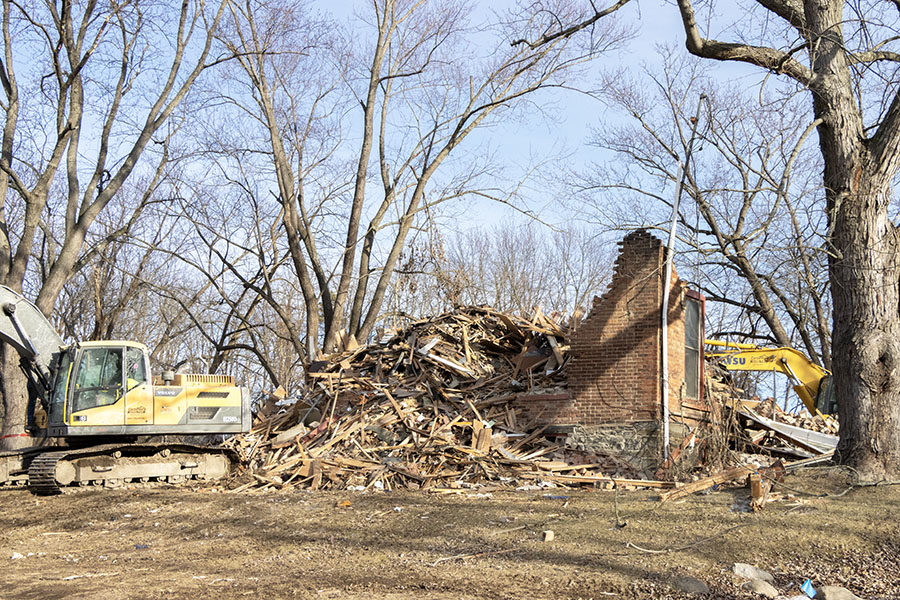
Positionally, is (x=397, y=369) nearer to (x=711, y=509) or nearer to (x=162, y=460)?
(x=162, y=460)

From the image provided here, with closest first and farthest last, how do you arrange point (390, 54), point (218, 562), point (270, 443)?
point (218, 562), point (270, 443), point (390, 54)

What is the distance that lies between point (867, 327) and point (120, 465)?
40.9ft

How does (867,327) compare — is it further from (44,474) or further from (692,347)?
(44,474)

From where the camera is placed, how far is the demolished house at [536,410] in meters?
13.9

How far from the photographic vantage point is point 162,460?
51.5 feet

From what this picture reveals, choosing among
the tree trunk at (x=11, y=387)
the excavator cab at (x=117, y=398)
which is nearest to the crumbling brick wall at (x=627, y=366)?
the excavator cab at (x=117, y=398)

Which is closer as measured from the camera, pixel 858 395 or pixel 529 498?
pixel 858 395

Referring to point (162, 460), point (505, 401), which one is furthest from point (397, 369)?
point (162, 460)

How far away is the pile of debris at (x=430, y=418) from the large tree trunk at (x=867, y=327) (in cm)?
357

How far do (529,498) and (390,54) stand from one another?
1732 cm

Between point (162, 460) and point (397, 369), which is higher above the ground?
point (397, 369)

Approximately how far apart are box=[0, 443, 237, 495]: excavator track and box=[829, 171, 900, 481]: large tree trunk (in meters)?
10.7

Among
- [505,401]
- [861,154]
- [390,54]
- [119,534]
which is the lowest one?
[119,534]

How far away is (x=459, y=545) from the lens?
933cm
